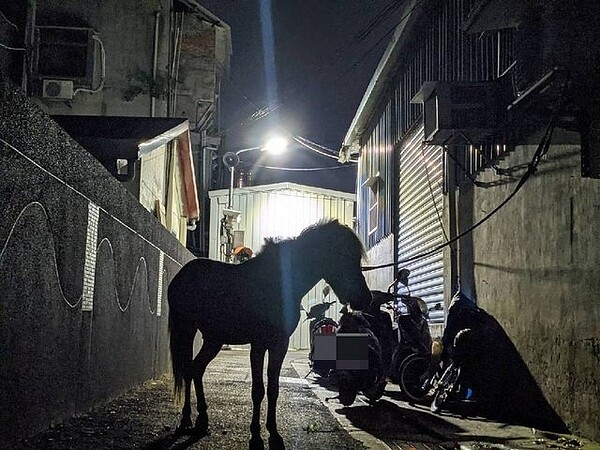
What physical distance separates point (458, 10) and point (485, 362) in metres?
5.26

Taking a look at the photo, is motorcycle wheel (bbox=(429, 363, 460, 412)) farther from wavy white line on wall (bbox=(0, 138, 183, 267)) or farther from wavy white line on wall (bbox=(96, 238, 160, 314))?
wavy white line on wall (bbox=(0, 138, 183, 267))

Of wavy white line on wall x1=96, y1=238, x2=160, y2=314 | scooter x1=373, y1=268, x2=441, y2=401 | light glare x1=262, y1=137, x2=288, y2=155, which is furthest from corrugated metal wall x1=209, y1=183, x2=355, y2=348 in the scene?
scooter x1=373, y1=268, x2=441, y2=401

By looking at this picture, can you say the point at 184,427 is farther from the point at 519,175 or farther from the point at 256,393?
the point at 519,175

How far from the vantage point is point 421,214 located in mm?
12664

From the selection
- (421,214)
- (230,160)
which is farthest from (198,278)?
(230,160)

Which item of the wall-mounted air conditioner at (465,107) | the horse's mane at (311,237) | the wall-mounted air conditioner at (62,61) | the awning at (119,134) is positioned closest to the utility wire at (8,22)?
the wall-mounted air conditioner at (62,61)

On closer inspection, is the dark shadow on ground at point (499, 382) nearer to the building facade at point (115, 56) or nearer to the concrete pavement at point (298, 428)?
the concrete pavement at point (298, 428)

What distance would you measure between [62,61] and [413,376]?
29.7 ft

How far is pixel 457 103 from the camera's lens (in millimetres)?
7902

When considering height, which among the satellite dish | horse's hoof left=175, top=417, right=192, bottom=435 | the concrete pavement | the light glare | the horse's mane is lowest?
the concrete pavement

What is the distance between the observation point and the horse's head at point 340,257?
5770mm

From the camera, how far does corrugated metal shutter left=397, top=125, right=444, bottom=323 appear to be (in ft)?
37.4

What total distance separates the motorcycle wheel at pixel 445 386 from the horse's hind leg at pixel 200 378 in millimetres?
3155

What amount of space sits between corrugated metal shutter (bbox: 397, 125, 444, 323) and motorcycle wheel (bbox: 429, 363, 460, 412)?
10.4 ft
